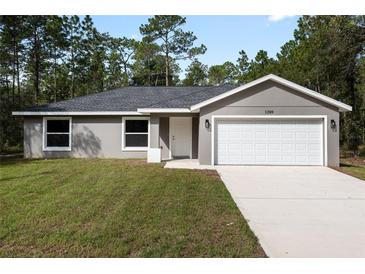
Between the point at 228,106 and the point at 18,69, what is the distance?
2282 centimetres

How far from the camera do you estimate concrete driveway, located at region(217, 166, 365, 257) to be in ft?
13.1

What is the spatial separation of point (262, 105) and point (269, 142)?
5.41ft

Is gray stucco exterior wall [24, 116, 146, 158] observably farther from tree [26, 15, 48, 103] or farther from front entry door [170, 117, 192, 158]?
tree [26, 15, 48, 103]

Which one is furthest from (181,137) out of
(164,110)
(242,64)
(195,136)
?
(242,64)

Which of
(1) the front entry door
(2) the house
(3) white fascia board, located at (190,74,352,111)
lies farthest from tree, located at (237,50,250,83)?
(3) white fascia board, located at (190,74,352,111)

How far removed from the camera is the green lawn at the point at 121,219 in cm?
382

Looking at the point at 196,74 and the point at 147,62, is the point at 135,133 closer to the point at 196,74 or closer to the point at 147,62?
the point at 147,62

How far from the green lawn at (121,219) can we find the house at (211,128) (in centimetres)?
418

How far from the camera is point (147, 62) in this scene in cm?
3231

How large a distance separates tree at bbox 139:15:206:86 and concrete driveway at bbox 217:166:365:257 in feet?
78.4

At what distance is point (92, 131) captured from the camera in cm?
1455

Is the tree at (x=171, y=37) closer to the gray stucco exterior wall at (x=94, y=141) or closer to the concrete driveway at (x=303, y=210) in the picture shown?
the gray stucco exterior wall at (x=94, y=141)
